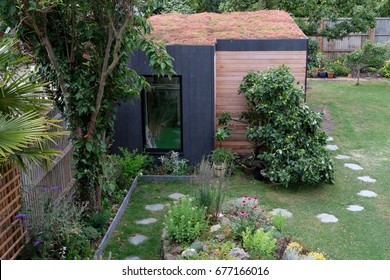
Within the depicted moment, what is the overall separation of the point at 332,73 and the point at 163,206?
10.4 metres

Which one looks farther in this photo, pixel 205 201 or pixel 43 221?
pixel 205 201

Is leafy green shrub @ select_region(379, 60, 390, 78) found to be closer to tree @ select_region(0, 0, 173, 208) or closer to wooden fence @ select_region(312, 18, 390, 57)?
wooden fence @ select_region(312, 18, 390, 57)

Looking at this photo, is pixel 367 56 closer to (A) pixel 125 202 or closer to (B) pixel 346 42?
(B) pixel 346 42

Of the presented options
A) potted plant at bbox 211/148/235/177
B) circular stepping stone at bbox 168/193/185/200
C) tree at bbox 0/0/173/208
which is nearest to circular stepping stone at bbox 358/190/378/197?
potted plant at bbox 211/148/235/177

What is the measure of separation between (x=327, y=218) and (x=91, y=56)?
368 centimetres

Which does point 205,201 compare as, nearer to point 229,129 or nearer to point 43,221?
point 43,221

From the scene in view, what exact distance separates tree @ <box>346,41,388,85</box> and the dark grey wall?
8.09 metres

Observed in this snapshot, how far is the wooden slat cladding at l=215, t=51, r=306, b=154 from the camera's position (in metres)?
8.87

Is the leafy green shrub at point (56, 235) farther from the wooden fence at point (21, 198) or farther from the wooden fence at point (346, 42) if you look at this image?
the wooden fence at point (346, 42)

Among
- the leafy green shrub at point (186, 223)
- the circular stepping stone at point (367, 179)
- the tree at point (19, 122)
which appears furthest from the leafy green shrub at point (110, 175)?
the circular stepping stone at point (367, 179)

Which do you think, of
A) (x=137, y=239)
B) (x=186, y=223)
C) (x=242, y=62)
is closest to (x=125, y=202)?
(x=137, y=239)

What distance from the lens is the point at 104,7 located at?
19.4 feet

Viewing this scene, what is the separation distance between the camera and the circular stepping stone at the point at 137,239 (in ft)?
21.0
